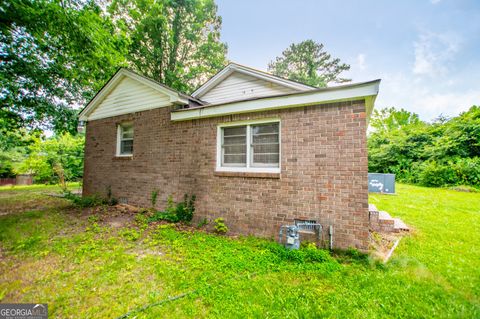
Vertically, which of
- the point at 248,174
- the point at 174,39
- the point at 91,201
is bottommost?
the point at 91,201

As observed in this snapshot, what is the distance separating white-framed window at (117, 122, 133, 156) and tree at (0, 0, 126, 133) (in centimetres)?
275

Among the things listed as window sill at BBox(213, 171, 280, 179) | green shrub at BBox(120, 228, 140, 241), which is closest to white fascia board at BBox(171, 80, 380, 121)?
window sill at BBox(213, 171, 280, 179)

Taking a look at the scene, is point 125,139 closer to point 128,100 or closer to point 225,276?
point 128,100

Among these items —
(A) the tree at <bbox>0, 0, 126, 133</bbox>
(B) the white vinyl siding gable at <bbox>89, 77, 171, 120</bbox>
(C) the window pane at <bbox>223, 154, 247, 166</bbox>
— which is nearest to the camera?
(C) the window pane at <bbox>223, 154, 247, 166</bbox>

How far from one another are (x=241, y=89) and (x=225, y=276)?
8.21m

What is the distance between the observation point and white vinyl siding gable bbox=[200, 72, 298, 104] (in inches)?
338

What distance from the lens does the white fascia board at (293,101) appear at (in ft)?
Answer: 11.8

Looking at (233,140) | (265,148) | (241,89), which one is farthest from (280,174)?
(241,89)

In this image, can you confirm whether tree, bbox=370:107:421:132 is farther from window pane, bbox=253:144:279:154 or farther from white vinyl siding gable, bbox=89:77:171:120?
white vinyl siding gable, bbox=89:77:171:120

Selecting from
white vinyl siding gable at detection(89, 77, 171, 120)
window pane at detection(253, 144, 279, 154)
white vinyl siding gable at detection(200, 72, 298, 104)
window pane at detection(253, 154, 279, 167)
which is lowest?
window pane at detection(253, 154, 279, 167)

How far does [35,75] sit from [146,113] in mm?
5784

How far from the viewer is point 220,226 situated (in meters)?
4.82

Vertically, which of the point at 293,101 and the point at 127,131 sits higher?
the point at 293,101

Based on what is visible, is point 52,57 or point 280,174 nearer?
point 280,174
